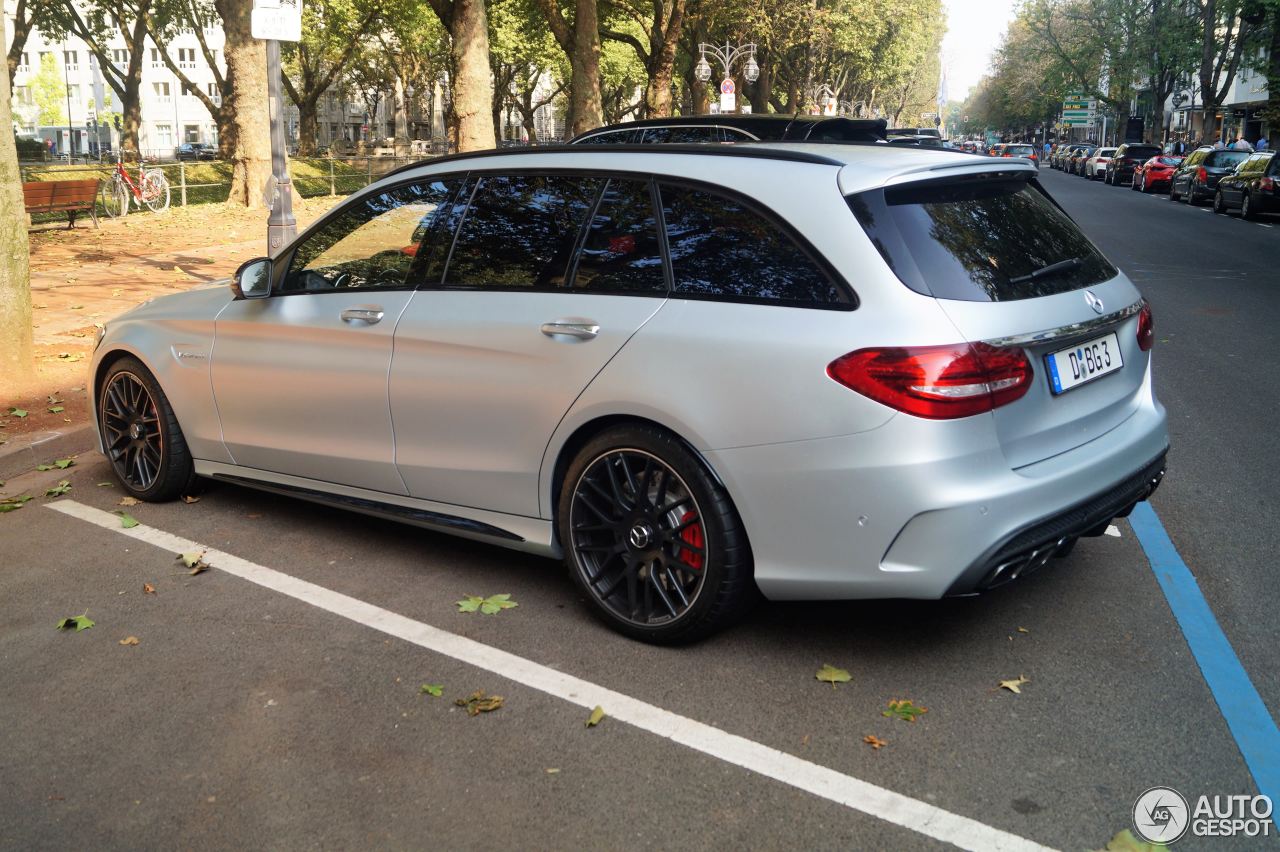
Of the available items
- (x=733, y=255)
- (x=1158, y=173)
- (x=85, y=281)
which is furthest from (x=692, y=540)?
(x=1158, y=173)

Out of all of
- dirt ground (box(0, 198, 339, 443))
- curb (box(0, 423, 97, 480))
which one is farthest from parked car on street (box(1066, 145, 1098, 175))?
curb (box(0, 423, 97, 480))

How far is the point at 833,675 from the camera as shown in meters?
4.11

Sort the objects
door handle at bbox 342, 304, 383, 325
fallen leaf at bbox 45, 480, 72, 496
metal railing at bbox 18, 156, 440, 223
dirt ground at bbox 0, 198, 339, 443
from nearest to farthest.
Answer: door handle at bbox 342, 304, 383, 325
fallen leaf at bbox 45, 480, 72, 496
dirt ground at bbox 0, 198, 339, 443
metal railing at bbox 18, 156, 440, 223

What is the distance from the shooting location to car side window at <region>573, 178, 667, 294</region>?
→ 14.3 feet

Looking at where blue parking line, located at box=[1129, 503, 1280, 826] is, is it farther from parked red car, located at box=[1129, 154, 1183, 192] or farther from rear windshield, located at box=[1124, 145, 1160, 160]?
rear windshield, located at box=[1124, 145, 1160, 160]

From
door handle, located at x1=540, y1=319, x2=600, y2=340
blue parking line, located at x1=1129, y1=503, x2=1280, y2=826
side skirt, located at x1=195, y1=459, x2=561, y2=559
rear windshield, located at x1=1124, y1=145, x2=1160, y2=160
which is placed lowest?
blue parking line, located at x1=1129, y1=503, x2=1280, y2=826

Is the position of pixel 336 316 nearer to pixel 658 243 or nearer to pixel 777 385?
pixel 658 243

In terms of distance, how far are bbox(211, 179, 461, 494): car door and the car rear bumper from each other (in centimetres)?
173

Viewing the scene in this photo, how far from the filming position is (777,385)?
153 inches

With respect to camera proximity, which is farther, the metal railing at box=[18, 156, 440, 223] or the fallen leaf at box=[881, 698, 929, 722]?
the metal railing at box=[18, 156, 440, 223]

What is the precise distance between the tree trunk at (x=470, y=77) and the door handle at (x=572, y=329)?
51.6ft

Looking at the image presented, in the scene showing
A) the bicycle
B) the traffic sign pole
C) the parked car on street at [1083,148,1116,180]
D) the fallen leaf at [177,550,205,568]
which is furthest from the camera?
the parked car on street at [1083,148,1116,180]

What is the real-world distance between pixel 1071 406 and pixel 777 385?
1.01 meters

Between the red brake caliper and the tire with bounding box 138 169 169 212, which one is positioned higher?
the tire with bounding box 138 169 169 212
